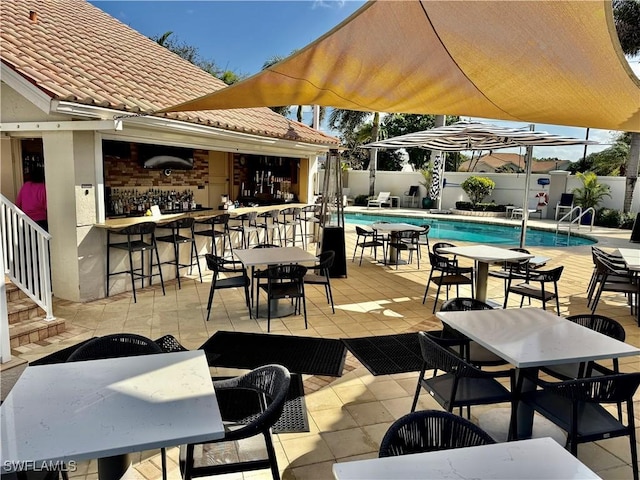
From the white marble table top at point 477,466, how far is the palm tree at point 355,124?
Result: 22.7 meters

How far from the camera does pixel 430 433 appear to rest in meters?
Answer: 2.00

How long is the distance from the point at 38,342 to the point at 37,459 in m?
3.66

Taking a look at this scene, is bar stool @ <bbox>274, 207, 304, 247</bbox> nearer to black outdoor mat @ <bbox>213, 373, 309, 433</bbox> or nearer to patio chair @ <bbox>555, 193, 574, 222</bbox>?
black outdoor mat @ <bbox>213, 373, 309, 433</bbox>

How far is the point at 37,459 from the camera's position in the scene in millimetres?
1620

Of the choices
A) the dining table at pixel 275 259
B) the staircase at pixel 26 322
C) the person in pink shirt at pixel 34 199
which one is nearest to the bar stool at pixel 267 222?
the dining table at pixel 275 259

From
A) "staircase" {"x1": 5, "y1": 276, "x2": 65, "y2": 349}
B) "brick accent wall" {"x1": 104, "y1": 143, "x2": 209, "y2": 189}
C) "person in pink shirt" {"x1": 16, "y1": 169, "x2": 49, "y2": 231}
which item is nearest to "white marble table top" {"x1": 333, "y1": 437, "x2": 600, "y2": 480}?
"staircase" {"x1": 5, "y1": 276, "x2": 65, "y2": 349}

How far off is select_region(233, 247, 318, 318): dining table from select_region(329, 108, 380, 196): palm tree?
60.9ft

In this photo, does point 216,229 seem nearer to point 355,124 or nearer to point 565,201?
point 565,201

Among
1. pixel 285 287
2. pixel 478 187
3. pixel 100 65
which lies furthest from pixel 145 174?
pixel 478 187

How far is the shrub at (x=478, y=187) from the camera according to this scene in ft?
67.7

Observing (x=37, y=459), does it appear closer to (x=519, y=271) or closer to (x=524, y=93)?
(x=524, y=93)

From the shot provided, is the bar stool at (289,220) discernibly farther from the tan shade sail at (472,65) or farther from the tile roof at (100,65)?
the tan shade sail at (472,65)

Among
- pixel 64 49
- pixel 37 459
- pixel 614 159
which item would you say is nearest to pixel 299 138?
pixel 64 49

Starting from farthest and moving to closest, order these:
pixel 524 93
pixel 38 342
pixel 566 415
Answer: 1. pixel 38 342
2. pixel 524 93
3. pixel 566 415
